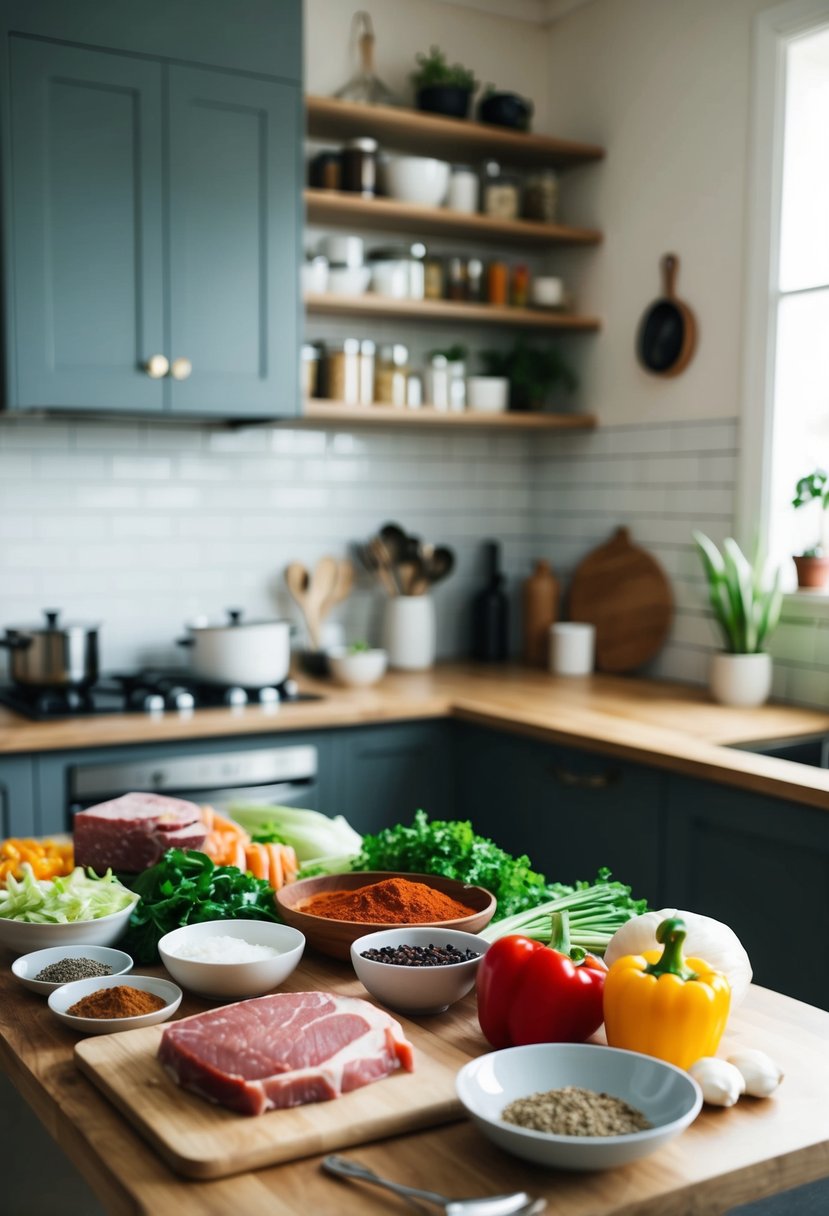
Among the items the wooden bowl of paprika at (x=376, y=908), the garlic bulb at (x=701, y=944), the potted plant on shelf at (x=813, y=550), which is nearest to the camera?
the garlic bulb at (x=701, y=944)

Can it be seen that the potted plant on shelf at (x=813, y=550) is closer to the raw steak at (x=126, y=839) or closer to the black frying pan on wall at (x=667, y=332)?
the black frying pan on wall at (x=667, y=332)

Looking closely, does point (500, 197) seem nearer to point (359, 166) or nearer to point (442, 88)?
point (442, 88)

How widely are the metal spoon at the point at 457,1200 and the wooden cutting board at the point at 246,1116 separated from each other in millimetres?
53

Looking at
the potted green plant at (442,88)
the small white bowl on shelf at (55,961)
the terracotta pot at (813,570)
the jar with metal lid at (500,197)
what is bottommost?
the small white bowl on shelf at (55,961)

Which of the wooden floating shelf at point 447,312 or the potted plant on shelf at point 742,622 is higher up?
the wooden floating shelf at point 447,312

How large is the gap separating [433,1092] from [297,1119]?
5.8 inches

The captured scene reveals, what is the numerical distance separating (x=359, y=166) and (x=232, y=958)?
9.55ft

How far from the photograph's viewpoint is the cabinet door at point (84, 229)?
3223 millimetres

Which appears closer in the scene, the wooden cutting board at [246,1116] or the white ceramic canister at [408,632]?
the wooden cutting board at [246,1116]

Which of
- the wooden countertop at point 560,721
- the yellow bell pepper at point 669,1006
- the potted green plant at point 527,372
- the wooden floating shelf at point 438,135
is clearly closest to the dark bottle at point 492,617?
the wooden countertop at point 560,721

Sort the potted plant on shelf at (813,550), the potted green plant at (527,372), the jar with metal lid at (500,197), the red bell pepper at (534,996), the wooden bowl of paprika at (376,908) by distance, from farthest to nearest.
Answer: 1. the potted green plant at (527,372)
2. the jar with metal lid at (500,197)
3. the potted plant on shelf at (813,550)
4. the wooden bowl of paprika at (376,908)
5. the red bell pepper at (534,996)

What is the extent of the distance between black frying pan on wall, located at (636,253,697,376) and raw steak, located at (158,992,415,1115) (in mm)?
2878

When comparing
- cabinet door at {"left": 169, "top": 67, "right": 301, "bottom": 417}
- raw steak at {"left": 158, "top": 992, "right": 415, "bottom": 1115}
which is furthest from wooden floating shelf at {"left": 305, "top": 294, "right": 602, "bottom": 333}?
raw steak at {"left": 158, "top": 992, "right": 415, "bottom": 1115}

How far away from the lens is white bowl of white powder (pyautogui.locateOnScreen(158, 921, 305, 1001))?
1520 mm
